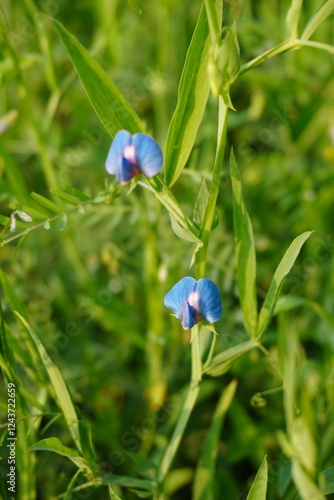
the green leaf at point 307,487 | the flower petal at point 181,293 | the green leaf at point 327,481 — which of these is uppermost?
the flower petal at point 181,293

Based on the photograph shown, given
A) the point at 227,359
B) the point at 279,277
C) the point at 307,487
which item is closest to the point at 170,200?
the point at 279,277

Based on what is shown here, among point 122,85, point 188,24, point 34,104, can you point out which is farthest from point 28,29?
point 188,24

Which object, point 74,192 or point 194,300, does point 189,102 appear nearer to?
point 74,192

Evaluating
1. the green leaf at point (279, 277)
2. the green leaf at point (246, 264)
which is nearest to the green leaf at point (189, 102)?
the green leaf at point (246, 264)

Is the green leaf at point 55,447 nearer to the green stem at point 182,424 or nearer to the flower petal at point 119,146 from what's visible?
the green stem at point 182,424

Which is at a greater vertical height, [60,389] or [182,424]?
[60,389]

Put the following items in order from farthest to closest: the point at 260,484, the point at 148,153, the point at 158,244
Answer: the point at 158,244, the point at 260,484, the point at 148,153
